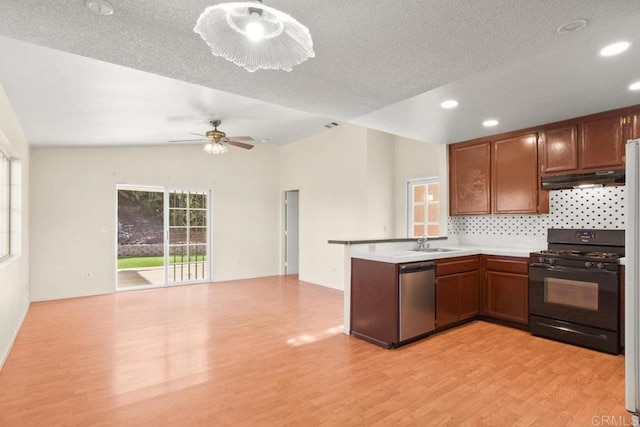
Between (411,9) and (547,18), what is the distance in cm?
75

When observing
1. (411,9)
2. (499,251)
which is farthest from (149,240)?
(411,9)

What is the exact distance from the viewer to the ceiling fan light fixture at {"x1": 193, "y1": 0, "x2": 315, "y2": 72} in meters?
1.39

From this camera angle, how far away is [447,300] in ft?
12.7

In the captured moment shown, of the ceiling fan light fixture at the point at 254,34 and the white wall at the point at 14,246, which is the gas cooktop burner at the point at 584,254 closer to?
the ceiling fan light fixture at the point at 254,34

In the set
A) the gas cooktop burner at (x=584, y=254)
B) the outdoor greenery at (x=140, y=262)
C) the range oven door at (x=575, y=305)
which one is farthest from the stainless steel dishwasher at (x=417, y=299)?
the outdoor greenery at (x=140, y=262)

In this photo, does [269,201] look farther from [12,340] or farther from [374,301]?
[12,340]

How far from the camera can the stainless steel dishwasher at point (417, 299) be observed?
133 inches

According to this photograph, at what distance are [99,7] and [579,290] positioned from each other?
4.39 m

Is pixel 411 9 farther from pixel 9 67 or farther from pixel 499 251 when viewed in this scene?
pixel 499 251

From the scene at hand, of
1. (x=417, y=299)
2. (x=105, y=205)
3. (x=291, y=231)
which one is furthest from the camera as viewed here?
(x=291, y=231)

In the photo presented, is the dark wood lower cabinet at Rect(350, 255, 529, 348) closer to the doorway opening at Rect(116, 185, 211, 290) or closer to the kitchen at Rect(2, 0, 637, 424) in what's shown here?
the kitchen at Rect(2, 0, 637, 424)

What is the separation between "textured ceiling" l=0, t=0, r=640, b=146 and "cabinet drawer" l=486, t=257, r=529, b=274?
1.56 meters

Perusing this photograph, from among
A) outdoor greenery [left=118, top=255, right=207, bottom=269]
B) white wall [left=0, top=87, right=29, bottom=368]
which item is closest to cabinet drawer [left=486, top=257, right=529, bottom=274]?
white wall [left=0, top=87, right=29, bottom=368]

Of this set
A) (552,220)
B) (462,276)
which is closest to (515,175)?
(552,220)
